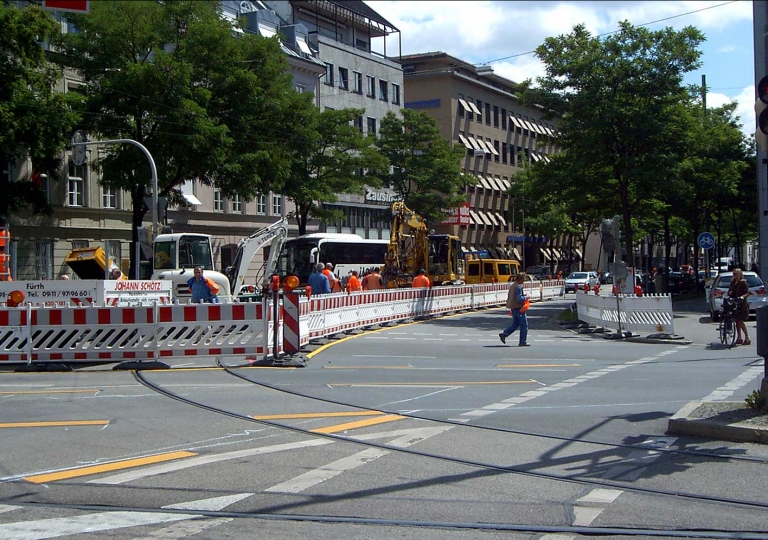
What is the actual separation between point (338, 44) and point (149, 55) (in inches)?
1318

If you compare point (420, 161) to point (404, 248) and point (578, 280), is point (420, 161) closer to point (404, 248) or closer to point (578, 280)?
point (578, 280)

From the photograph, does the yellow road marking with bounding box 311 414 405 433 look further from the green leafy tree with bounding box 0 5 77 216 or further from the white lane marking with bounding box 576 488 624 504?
the green leafy tree with bounding box 0 5 77 216

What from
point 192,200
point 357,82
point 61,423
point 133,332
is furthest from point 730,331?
point 357,82

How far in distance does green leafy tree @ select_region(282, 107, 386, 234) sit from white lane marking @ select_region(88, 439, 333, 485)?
128 feet

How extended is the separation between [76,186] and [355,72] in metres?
30.9

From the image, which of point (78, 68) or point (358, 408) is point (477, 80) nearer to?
point (78, 68)

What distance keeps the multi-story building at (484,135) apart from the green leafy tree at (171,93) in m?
43.6

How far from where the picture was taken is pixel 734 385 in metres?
13.5

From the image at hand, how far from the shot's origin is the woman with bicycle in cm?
2114

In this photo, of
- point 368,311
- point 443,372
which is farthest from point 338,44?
point 443,372

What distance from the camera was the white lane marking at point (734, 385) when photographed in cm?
1220

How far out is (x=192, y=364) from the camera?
1797 cm

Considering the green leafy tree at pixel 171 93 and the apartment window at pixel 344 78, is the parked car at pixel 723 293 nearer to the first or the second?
the green leafy tree at pixel 171 93

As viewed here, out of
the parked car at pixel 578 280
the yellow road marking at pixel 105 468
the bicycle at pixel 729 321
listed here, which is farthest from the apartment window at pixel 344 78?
the yellow road marking at pixel 105 468
